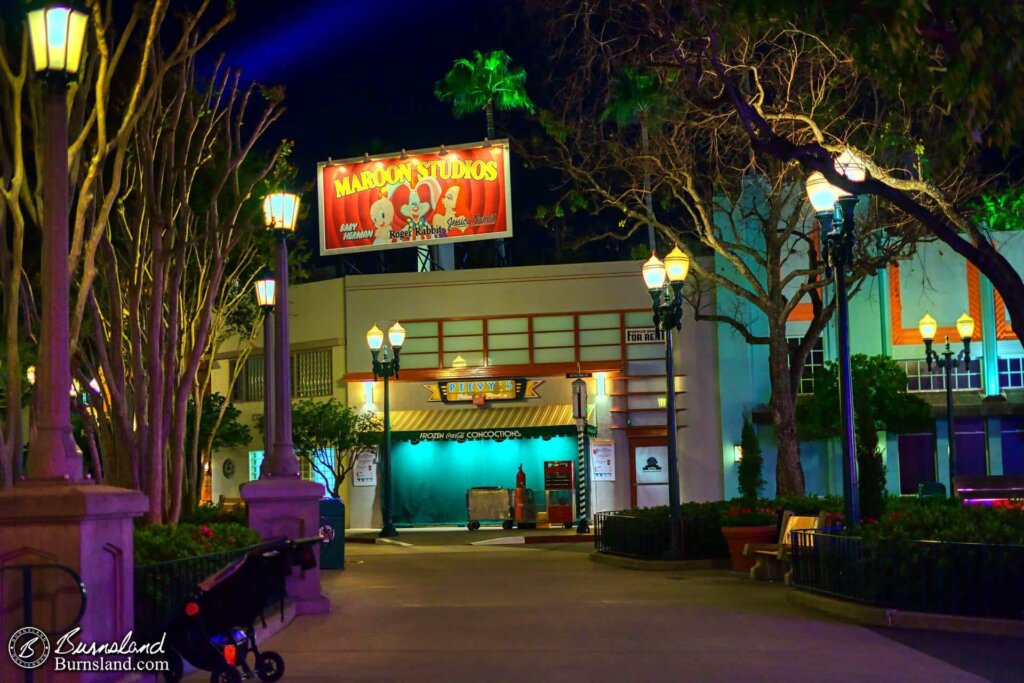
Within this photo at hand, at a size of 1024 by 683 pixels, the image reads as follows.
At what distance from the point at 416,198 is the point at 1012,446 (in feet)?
66.4

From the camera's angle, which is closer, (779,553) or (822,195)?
(822,195)

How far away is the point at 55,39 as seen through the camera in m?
9.73

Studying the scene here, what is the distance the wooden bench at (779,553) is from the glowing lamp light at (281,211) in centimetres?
837

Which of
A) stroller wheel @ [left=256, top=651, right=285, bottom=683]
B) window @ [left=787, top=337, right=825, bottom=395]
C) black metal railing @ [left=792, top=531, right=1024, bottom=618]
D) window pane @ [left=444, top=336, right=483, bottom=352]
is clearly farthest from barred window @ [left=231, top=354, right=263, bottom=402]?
stroller wheel @ [left=256, top=651, right=285, bottom=683]

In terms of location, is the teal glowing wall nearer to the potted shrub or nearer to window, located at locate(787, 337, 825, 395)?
window, located at locate(787, 337, 825, 395)

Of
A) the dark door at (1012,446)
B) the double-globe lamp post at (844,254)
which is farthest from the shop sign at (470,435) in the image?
the double-globe lamp post at (844,254)

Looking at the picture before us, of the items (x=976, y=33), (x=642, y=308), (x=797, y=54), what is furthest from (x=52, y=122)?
(x=642, y=308)

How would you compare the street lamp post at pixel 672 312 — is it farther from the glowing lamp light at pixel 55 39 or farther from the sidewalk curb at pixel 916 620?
the glowing lamp light at pixel 55 39

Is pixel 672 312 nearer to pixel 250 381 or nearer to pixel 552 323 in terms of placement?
pixel 552 323

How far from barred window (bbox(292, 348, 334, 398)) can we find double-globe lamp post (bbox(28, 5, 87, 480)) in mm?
32822

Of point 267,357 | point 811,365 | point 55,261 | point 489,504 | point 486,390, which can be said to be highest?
point 811,365

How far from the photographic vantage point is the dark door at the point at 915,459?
4056cm

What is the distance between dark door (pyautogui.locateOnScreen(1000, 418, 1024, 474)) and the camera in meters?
39.8

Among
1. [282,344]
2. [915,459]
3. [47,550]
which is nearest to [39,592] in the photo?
[47,550]
